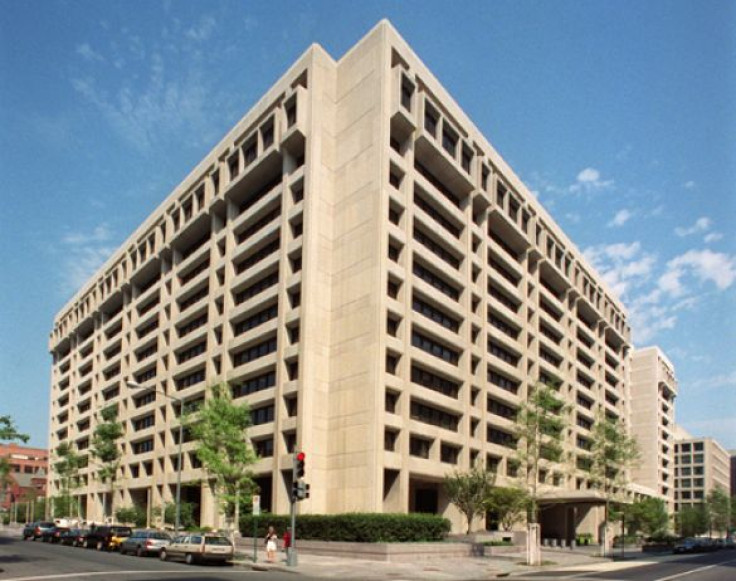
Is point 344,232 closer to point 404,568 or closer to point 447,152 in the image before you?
point 447,152

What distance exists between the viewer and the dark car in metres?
53.0

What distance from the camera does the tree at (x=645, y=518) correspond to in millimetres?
78581

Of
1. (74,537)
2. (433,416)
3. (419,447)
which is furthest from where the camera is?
(433,416)

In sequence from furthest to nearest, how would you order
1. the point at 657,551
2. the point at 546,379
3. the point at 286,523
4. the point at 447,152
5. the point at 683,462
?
the point at 683,462 < the point at 546,379 < the point at 657,551 < the point at 447,152 < the point at 286,523

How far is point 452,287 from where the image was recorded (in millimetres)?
59750

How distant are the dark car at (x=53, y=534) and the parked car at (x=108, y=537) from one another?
7.54 metres

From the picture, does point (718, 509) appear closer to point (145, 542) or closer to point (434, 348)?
point (434, 348)

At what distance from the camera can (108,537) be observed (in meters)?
44.0

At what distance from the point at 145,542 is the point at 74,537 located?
14900 mm

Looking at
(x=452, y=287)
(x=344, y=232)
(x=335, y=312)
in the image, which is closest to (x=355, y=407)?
(x=335, y=312)

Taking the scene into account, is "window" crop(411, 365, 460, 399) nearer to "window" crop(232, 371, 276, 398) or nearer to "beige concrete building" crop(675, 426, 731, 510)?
"window" crop(232, 371, 276, 398)

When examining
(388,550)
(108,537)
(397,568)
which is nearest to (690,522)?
(388,550)

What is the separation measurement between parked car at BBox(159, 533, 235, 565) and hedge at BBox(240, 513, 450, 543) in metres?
8.80

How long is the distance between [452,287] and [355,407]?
16949 mm
